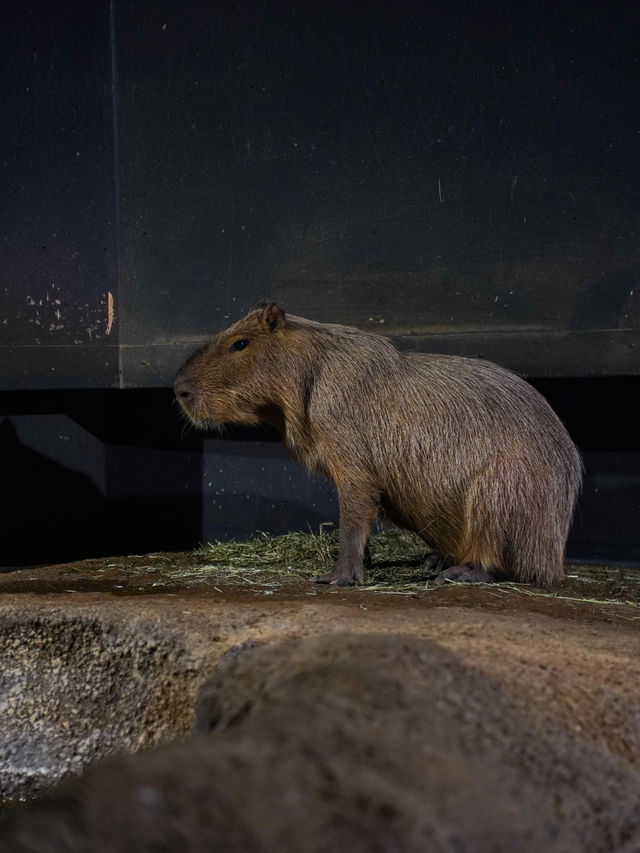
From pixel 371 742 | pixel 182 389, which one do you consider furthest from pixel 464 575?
pixel 371 742

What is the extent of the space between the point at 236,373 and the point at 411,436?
35.6 inches

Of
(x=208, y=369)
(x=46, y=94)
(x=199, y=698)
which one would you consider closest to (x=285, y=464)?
(x=208, y=369)

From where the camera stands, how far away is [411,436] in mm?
4352

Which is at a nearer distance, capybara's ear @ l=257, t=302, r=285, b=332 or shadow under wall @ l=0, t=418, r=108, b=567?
capybara's ear @ l=257, t=302, r=285, b=332

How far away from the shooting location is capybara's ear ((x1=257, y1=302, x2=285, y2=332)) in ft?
14.6

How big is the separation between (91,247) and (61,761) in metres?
3.34

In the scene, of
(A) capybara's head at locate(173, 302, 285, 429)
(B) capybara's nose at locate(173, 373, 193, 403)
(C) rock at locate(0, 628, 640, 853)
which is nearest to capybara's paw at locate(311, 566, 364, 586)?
(A) capybara's head at locate(173, 302, 285, 429)

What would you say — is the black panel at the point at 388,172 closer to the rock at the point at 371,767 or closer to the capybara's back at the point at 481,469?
the capybara's back at the point at 481,469

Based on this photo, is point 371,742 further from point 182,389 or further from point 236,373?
point 182,389

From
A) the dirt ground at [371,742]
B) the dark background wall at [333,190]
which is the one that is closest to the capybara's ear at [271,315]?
the dark background wall at [333,190]

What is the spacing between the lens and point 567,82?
5.07 metres

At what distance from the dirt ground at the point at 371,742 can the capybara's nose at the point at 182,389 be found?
4.70ft

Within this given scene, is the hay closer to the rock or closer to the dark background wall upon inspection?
the dark background wall

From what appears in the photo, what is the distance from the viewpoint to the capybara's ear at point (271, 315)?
445 centimetres
